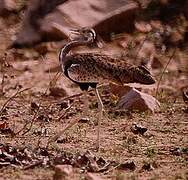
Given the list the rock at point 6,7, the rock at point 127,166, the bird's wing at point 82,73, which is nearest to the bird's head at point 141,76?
the bird's wing at point 82,73

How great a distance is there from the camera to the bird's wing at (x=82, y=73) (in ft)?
21.5

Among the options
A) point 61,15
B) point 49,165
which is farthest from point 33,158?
point 61,15

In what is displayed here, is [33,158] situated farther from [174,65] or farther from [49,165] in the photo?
[174,65]

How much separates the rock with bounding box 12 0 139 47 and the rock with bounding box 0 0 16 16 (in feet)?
2.27

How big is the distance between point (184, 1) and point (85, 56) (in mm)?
5311

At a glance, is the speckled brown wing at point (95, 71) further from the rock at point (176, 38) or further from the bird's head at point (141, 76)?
the rock at point (176, 38)

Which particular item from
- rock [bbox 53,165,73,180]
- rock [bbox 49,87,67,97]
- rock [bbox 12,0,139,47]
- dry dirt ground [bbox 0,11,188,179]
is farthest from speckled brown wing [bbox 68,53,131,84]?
rock [bbox 12,0,139,47]

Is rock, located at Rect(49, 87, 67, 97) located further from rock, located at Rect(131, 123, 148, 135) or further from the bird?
the bird

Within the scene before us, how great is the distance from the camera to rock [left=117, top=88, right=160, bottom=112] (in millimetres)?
8156

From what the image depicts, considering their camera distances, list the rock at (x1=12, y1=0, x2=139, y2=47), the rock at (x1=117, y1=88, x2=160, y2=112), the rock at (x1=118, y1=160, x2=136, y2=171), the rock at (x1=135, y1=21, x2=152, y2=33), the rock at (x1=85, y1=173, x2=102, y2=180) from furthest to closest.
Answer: the rock at (x1=135, y1=21, x2=152, y2=33), the rock at (x1=12, y1=0, x2=139, y2=47), the rock at (x1=117, y1=88, x2=160, y2=112), the rock at (x1=118, y1=160, x2=136, y2=171), the rock at (x1=85, y1=173, x2=102, y2=180)

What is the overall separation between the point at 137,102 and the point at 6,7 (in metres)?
4.62

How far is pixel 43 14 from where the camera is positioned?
11.5m

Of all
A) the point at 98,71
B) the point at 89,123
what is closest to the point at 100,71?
the point at 98,71

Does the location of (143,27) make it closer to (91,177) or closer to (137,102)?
(137,102)
